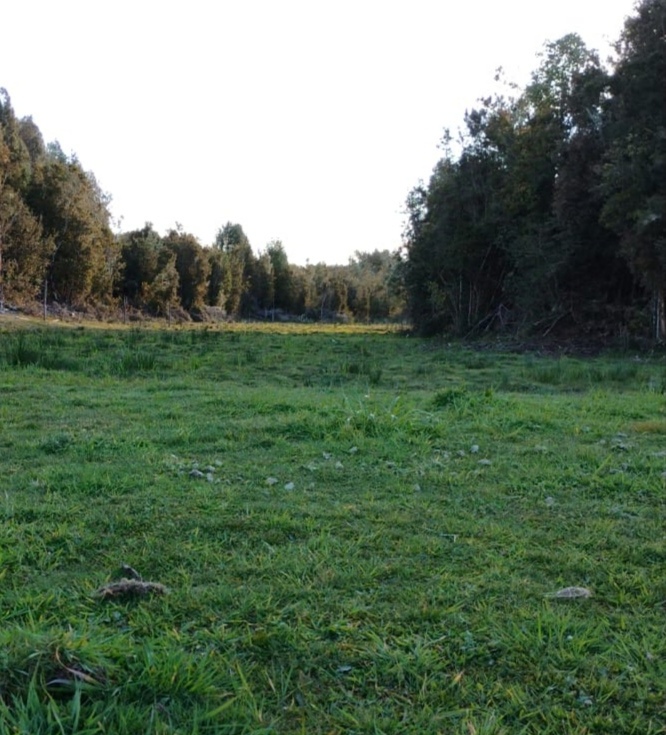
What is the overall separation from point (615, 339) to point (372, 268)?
245 feet

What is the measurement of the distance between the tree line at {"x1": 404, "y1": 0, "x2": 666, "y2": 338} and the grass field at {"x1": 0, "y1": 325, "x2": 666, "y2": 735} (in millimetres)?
13696

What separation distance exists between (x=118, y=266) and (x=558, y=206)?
31.9 meters

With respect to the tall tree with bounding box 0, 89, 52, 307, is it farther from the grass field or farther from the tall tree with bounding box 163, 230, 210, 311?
the grass field

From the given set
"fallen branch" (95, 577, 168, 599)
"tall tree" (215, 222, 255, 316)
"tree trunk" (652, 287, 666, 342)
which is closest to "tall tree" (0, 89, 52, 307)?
"tall tree" (215, 222, 255, 316)

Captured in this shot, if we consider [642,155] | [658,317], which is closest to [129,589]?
[642,155]

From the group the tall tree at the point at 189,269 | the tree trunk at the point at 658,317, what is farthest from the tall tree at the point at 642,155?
the tall tree at the point at 189,269

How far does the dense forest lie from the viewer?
18062mm

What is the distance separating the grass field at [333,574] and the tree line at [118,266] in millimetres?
28612

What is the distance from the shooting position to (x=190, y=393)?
866cm

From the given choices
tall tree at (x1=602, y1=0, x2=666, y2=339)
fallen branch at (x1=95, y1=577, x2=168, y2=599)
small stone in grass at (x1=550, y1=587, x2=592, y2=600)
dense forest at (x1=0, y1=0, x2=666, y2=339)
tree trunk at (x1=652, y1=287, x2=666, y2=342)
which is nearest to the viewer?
fallen branch at (x1=95, y1=577, x2=168, y2=599)

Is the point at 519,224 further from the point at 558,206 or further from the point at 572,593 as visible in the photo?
the point at 572,593

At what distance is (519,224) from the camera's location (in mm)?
25906

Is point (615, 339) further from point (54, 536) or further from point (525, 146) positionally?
point (54, 536)

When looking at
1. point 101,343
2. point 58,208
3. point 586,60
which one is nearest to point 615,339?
point 586,60
